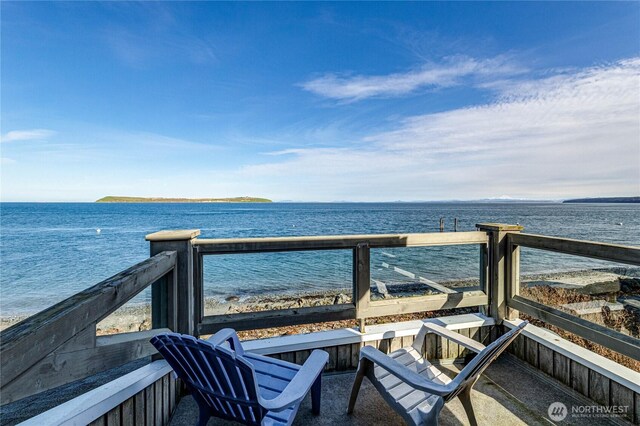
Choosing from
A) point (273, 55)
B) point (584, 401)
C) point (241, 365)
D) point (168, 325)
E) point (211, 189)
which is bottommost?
point (584, 401)

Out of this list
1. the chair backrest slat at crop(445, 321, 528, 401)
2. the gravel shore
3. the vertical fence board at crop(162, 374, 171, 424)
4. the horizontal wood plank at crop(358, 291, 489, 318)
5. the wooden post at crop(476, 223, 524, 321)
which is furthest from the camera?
the wooden post at crop(476, 223, 524, 321)

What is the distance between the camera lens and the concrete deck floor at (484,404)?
6.68 feet

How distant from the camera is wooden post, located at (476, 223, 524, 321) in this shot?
2.95 metres

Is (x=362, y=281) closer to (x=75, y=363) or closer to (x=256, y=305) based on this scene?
(x=256, y=305)

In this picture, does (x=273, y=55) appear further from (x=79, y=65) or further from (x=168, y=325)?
(x=168, y=325)

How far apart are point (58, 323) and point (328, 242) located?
1.94m

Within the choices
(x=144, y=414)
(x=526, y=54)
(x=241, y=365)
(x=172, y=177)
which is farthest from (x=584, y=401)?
(x=172, y=177)

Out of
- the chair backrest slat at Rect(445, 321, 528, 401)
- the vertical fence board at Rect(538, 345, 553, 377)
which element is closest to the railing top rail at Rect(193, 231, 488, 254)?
the vertical fence board at Rect(538, 345, 553, 377)

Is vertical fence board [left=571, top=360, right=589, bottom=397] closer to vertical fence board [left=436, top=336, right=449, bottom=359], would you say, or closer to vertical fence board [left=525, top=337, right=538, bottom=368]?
vertical fence board [left=525, top=337, right=538, bottom=368]

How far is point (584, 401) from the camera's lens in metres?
2.20

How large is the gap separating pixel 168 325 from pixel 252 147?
92.8 feet

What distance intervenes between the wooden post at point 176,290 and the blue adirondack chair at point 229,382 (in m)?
0.67

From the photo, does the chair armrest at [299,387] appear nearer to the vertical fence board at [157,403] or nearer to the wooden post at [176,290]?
the vertical fence board at [157,403]

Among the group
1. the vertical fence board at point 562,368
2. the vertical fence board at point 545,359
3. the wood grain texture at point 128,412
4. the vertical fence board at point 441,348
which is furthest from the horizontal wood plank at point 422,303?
the wood grain texture at point 128,412
